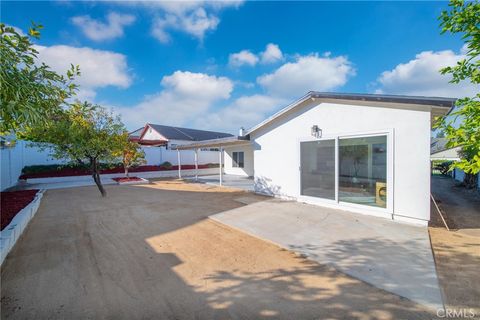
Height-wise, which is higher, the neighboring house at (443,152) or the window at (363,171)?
the neighboring house at (443,152)

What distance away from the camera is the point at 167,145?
20.8m

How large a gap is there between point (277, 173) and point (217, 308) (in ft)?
21.2

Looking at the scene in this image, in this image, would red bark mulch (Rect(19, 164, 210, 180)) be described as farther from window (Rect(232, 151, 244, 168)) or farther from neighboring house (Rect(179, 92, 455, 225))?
neighboring house (Rect(179, 92, 455, 225))

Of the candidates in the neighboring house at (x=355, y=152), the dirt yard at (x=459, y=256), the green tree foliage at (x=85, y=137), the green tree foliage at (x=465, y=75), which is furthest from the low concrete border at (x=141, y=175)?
the green tree foliage at (x=465, y=75)

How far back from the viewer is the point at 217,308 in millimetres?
2479

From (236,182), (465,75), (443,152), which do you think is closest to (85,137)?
(236,182)

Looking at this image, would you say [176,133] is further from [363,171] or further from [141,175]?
[363,171]

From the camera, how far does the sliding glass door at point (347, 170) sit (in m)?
5.88

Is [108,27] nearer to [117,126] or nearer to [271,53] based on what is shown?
[117,126]

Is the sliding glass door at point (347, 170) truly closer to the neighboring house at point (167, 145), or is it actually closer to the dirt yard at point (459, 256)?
the dirt yard at point (459, 256)

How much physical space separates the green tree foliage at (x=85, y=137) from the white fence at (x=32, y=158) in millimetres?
699

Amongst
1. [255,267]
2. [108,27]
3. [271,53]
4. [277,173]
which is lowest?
[255,267]

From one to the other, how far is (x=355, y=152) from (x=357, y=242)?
9.47ft

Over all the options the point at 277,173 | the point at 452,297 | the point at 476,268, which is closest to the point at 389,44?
the point at 277,173
